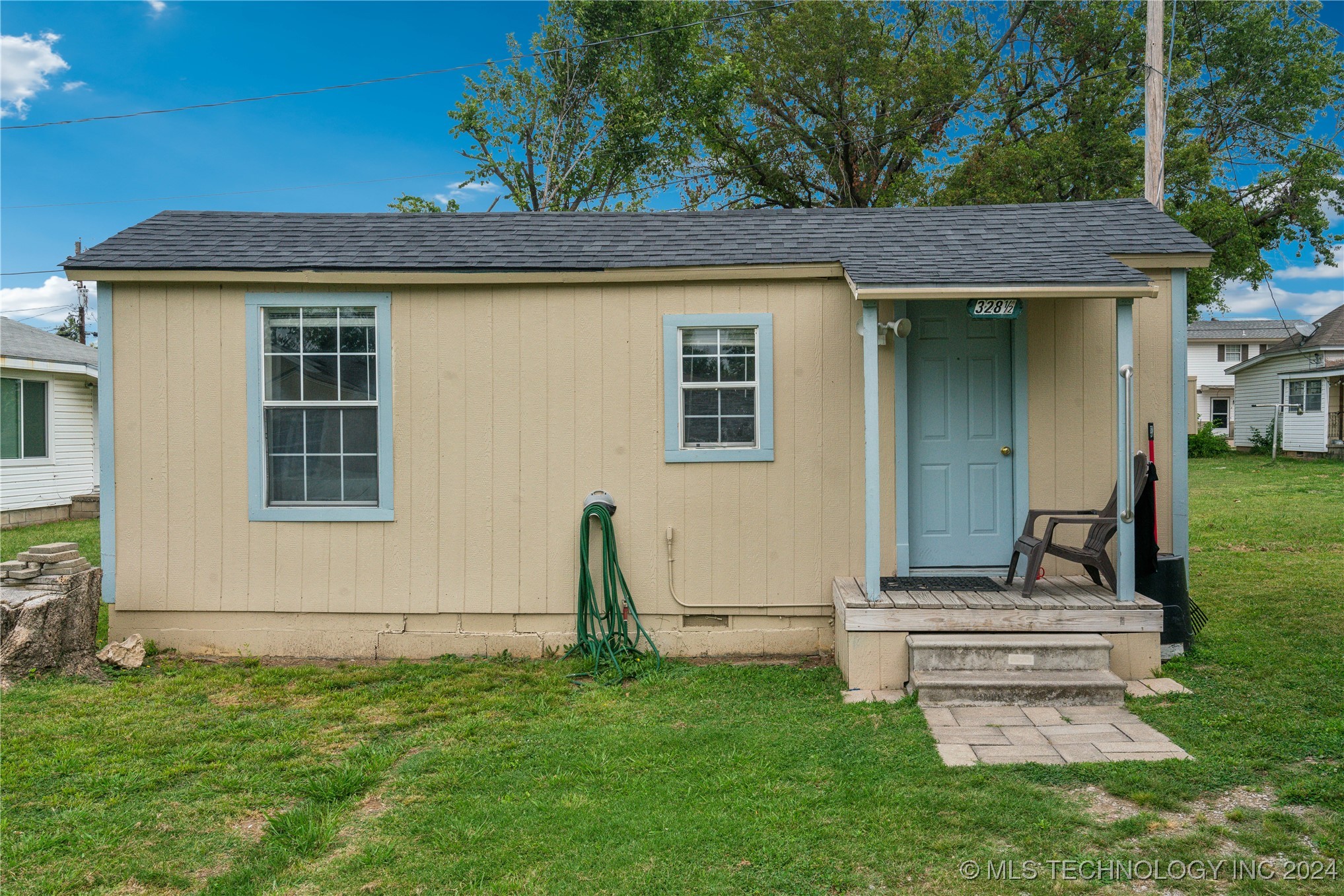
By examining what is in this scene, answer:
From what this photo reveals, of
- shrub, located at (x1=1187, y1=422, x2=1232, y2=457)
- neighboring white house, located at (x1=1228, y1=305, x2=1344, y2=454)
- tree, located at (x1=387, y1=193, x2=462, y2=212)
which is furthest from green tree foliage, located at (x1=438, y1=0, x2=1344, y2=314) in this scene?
shrub, located at (x1=1187, y1=422, x2=1232, y2=457)

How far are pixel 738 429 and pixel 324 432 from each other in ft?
9.05

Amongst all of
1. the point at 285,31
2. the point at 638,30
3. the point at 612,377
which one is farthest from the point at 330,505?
the point at 638,30

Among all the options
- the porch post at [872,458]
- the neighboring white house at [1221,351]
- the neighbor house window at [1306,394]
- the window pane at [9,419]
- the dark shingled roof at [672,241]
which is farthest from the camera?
the neighboring white house at [1221,351]

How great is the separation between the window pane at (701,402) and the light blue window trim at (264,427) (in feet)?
6.43

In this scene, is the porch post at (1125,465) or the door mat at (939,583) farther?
the door mat at (939,583)

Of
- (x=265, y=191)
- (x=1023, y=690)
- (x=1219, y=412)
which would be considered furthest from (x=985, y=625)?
(x=1219, y=412)

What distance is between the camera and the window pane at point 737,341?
5.28 metres

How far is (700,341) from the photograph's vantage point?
530cm

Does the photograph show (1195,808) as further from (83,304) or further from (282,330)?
(83,304)

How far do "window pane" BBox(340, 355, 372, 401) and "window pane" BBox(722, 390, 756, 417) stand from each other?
2361 millimetres

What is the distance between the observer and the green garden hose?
5.11m

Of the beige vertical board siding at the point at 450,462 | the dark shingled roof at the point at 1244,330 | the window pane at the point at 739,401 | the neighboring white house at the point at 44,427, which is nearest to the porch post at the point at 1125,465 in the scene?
the window pane at the point at 739,401

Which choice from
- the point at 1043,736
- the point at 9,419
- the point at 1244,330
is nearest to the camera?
the point at 1043,736

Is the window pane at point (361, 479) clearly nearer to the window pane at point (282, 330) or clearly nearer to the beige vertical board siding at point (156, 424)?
the window pane at point (282, 330)
